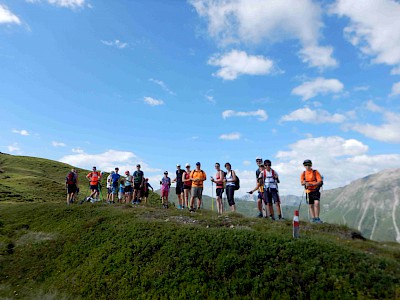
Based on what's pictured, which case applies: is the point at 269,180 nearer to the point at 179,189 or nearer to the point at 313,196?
the point at 313,196

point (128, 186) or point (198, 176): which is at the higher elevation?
point (198, 176)

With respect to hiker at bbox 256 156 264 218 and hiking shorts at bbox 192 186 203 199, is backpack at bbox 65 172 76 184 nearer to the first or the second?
hiking shorts at bbox 192 186 203 199

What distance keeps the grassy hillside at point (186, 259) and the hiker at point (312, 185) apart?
108cm

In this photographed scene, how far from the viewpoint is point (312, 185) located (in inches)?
678

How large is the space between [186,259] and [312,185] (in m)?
7.87

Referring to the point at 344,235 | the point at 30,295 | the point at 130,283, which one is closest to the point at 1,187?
the point at 30,295

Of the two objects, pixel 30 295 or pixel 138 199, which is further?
pixel 138 199

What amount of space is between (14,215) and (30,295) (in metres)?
14.6

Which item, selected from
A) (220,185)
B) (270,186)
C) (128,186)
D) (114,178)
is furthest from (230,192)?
(114,178)

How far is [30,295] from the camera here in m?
15.6

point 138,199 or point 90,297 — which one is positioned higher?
point 138,199

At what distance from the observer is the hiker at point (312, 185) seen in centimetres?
1712

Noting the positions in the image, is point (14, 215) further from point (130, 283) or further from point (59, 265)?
point (130, 283)

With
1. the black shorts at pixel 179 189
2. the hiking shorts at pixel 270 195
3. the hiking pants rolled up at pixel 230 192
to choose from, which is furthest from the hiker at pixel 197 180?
the hiking shorts at pixel 270 195
